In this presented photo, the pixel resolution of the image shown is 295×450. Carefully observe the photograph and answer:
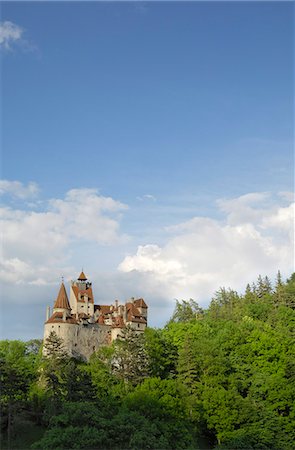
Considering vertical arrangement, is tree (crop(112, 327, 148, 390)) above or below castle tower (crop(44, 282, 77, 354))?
below

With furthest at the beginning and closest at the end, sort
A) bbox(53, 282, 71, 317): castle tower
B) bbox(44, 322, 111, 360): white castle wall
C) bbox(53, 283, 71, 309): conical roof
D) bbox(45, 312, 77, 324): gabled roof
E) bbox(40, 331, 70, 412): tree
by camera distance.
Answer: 1. bbox(53, 283, 71, 309): conical roof
2. bbox(53, 282, 71, 317): castle tower
3. bbox(45, 312, 77, 324): gabled roof
4. bbox(44, 322, 111, 360): white castle wall
5. bbox(40, 331, 70, 412): tree

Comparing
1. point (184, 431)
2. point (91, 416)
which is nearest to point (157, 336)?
point (184, 431)

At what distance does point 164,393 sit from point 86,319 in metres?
28.5

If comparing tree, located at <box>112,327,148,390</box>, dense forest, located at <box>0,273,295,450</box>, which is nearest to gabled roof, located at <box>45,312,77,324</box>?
dense forest, located at <box>0,273,295,450</box>

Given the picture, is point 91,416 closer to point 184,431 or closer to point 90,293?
point 184,431

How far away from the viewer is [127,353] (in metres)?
56.9

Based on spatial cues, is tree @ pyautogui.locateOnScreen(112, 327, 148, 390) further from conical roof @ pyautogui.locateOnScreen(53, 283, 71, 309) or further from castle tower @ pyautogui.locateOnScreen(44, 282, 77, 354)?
conical roof @ pyautogui.locateOnScreen(53, 283, 71, 309)

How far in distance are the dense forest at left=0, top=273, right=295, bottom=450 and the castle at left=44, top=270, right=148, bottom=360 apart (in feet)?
10.4

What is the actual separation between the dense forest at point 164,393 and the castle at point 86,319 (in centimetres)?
318

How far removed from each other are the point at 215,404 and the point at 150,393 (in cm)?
712

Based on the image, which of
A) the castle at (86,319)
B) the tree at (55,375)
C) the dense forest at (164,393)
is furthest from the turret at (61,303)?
the dense forest at (164,393)

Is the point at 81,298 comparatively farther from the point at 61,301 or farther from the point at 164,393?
the point at 164,393

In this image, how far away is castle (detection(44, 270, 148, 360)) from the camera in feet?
233

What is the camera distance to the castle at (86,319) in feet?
233
